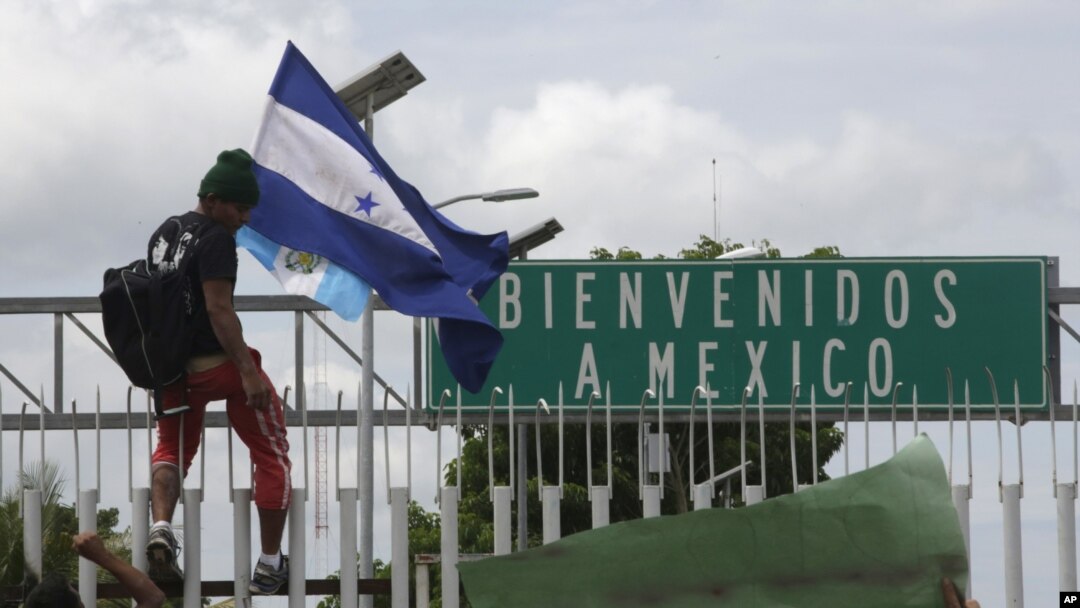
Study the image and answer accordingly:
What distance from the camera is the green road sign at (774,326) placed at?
897cm

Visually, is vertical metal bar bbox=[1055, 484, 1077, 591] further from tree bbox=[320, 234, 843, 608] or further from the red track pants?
tree bbox=[320, 234, 843, 608]

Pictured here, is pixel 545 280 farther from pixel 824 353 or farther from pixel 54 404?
pixel 54 404

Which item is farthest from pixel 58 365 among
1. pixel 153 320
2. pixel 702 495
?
pixel 702 495

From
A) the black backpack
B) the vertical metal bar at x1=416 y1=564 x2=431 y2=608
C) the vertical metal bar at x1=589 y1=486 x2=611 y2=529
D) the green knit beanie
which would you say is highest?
the green knit beanie

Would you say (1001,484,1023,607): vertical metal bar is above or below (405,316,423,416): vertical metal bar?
below

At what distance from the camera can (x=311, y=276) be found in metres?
7.27

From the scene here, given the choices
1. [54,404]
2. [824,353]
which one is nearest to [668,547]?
[824,353]

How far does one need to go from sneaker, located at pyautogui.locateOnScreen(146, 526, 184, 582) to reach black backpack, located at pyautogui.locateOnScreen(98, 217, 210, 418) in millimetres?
486

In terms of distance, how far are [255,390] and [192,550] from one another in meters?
0.66

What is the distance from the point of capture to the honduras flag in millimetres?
6844

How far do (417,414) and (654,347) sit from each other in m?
1.51

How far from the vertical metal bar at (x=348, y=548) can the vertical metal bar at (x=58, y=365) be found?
575cm

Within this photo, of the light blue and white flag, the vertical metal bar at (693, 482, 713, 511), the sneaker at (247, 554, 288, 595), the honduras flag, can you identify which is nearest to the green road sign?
the honduras flag

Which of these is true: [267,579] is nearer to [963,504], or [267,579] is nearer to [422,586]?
[422,586]
